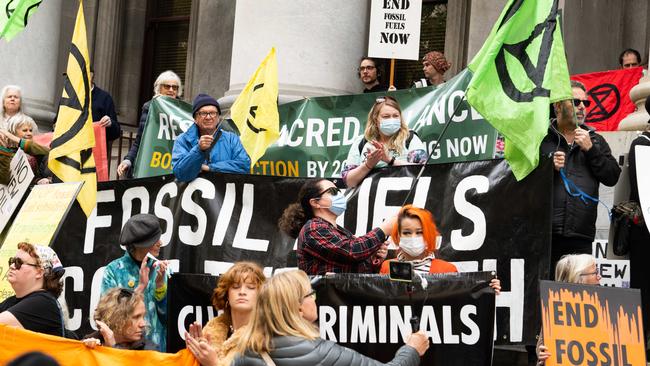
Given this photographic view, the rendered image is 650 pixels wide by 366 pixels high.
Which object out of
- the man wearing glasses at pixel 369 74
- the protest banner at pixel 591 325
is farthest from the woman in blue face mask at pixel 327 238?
the man wearing glasses at pixel 369 74

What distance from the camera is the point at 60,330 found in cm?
764

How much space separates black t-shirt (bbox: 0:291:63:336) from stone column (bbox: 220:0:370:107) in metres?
5.55

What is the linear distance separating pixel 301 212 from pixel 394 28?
147 inches

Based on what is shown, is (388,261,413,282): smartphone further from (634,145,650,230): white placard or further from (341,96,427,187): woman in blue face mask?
(341,96,427,187): woman in blue face mask

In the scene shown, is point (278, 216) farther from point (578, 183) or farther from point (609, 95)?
point (609, 95)

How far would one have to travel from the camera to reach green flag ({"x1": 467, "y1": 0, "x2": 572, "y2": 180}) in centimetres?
841

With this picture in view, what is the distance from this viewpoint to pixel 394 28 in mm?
11711

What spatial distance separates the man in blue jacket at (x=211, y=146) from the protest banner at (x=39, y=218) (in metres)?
0.87

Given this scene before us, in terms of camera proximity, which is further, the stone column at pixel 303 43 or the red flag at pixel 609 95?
the red flag at pixel 609 95

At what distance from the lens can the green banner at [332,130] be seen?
10625mm

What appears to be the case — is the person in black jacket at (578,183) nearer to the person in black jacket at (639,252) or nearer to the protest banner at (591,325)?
the person in black jacket at (639,252)

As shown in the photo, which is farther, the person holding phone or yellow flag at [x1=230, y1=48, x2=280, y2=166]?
yellow flag at [x1=230, y1=48, x2=280, y2=166]

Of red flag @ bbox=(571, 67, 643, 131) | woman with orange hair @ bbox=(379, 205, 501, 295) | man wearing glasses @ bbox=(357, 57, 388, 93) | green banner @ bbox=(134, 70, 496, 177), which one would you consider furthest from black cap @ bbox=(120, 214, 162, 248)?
red flag @ bbox=(571, 67, 643, 131)

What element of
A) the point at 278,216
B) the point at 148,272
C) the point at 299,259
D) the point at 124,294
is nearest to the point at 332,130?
the point at 278,216
